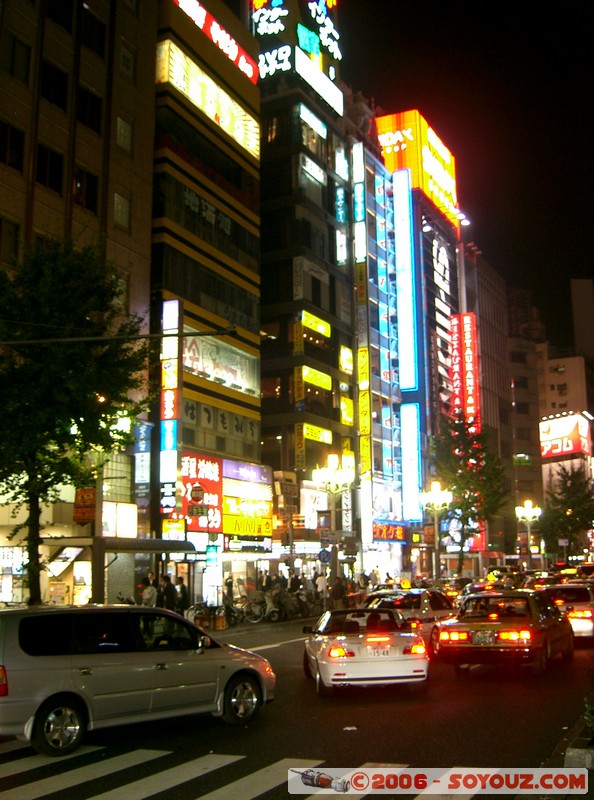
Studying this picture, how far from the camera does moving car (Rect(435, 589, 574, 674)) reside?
15.1 m

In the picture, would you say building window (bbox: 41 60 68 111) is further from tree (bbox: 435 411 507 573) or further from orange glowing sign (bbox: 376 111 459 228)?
orange glowing sign (bbox: 376 111 459 228)

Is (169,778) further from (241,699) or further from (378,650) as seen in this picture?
(378,650)

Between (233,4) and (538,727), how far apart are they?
47.4 metres

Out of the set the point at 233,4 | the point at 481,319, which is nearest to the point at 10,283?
the point at 233,4

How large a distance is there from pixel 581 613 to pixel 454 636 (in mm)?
7064

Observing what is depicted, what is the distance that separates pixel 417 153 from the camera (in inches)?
2926

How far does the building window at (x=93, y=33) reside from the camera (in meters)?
33.2

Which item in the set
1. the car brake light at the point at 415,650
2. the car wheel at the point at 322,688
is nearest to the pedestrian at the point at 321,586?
the car wheel at the point at 322,688

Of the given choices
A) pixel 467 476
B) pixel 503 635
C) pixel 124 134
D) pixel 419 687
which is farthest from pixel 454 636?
pixel 467 476

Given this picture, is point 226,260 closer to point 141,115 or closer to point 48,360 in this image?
point 141,115

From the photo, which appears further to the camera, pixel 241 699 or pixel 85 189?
pixel 85 189

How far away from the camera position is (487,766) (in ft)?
28.0

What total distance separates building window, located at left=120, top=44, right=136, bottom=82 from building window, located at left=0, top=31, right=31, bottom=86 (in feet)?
19.2

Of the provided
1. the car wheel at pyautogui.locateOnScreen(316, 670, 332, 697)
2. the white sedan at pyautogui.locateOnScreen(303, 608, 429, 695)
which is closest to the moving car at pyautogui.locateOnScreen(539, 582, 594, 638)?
the white sedan at pyautogui.locateOnScreen(303, 608, 429, 695)
